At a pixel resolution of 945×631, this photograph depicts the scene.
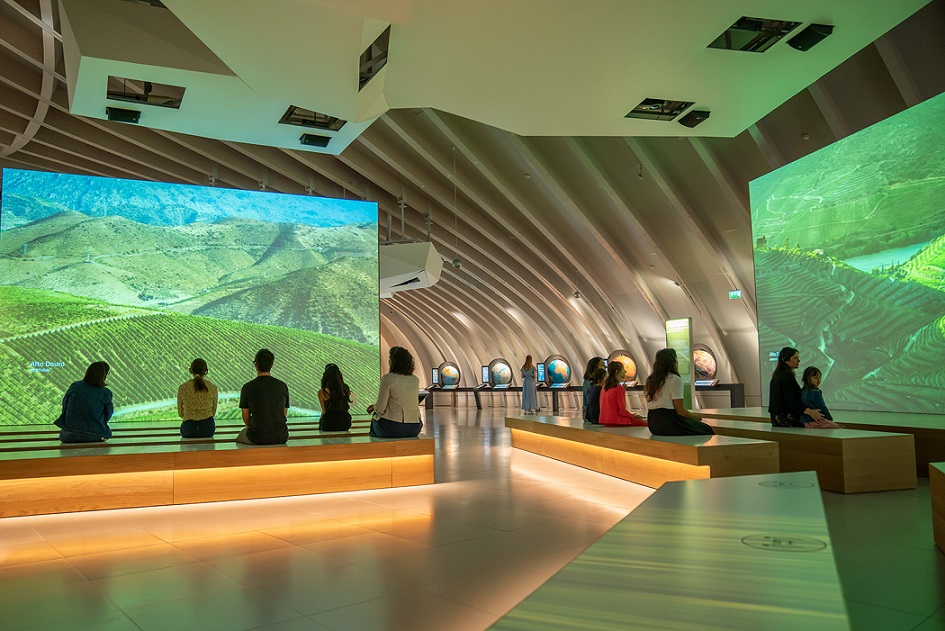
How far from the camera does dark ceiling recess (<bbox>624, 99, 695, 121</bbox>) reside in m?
6.83

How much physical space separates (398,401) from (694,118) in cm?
441

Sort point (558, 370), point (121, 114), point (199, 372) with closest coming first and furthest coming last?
1. point (199, 372)
2. point (121, 114)
3. point (558, 370)

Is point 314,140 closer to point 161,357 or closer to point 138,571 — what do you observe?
point 161,357

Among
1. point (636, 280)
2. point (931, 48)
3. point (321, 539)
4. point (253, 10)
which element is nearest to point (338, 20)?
point (253, 10)

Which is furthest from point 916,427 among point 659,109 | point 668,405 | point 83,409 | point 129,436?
point 129,436

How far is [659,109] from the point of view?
696cm

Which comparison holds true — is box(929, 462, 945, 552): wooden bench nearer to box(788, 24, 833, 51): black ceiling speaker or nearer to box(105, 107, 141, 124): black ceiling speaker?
box(788, 24, 833, 51): black ceiling speaker

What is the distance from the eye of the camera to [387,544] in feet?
13.8

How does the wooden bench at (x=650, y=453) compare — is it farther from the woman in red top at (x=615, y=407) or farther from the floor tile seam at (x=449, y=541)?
Result: the floor tile seam at (x=449, y=541)

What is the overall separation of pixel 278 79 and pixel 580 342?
57.4ft

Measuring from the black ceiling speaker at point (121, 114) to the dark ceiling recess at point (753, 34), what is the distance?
6141 mm

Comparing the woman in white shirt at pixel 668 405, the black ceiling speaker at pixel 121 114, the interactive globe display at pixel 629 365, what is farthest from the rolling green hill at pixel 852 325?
the black ceiling speaker at pixel 121 114

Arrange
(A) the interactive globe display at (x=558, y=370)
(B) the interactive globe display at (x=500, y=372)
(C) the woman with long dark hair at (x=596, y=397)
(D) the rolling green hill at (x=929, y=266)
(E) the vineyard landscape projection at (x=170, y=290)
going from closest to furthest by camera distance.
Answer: (C) the woman with long dark hair at (x=596, y=397), (D) the rolling green hill at (x=929, y=266), (E) the vineyard landscape projection at (x=170, y=290), (A) the interactive globe display at (x=558, y=370), (B) the interactive globe display at (x=500, y=372)

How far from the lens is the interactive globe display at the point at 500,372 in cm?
2684
